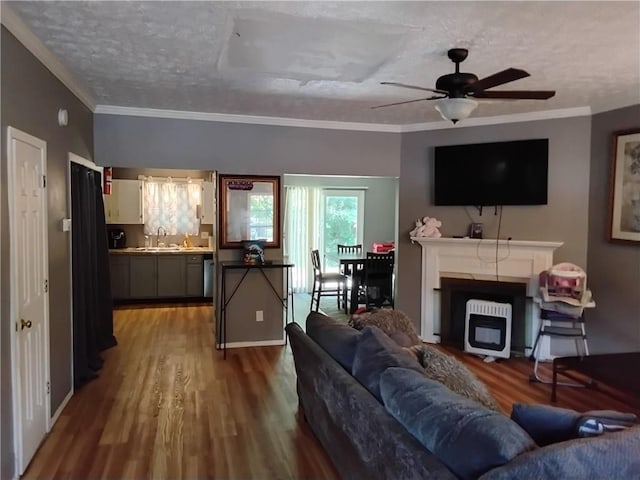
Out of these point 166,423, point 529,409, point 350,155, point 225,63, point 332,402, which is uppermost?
point 225,63

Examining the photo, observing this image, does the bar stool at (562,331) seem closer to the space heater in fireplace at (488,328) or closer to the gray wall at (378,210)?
the space heater in fireplace at (488,328)

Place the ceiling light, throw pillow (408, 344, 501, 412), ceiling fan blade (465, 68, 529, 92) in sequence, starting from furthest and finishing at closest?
the ceiling light < ceiling fan blade (465, 68, 529, 92) < throw pillow (408, 344, 501, 412)

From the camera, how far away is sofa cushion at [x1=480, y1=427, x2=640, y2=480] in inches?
50.7

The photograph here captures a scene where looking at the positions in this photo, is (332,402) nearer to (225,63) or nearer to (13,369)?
(13,369)

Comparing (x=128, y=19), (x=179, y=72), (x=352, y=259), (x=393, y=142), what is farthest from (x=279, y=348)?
(x=128, y=19)

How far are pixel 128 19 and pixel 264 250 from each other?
3.17 meters

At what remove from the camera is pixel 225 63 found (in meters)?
3.29

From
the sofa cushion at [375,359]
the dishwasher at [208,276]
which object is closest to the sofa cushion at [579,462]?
the sofa cushion at [375,359]

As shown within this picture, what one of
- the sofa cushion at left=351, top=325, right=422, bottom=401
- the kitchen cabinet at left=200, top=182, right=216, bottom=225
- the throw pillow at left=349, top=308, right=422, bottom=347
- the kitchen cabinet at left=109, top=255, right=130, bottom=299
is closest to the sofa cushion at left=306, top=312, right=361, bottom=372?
the sofa cushion at left=351, top=325, right=422, bottom=401

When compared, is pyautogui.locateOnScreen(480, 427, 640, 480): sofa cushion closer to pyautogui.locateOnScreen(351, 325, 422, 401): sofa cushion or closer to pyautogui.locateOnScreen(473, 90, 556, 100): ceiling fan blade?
pyautogui.locateOnScreen(351, 325, 422, 401): sofa cushion

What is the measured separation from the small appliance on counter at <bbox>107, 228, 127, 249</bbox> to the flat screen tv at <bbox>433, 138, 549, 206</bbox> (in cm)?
524

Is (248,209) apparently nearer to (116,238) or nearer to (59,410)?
(59,410)

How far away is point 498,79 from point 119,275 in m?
6.51

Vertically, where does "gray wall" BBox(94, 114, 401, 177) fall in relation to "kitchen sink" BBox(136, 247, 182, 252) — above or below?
above
